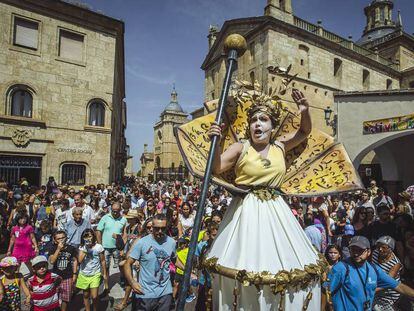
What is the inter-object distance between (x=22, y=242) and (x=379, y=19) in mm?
48246

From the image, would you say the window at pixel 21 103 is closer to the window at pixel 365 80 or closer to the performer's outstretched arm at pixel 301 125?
the performer's outstretched arm at pixel 301 125

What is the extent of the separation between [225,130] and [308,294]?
1.68 metres

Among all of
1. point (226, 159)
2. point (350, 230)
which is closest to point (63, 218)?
point (226, 159)

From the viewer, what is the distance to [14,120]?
47.3 ft

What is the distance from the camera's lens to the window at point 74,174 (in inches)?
624

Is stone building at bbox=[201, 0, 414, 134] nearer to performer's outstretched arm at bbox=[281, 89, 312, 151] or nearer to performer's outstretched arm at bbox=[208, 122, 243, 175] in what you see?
performer's outstretched arm at bbox=[281, 89, 312, 151]

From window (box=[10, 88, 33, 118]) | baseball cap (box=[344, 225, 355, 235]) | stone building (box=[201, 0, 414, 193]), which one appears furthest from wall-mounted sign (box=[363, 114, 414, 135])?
window (box=[10, 88, 33, 118])

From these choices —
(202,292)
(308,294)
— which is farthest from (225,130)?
(202,292)

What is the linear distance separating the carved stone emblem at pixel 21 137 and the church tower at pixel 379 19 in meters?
40.8

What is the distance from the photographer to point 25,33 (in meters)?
15.0

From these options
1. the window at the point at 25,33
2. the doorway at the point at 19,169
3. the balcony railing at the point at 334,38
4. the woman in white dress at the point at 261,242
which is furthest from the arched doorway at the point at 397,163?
the window at the point at 25,33

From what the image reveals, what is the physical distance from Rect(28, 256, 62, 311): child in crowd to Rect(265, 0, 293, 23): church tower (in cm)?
2154

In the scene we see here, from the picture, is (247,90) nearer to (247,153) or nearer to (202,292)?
(247,153)

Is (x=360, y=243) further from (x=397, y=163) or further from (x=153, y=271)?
(x=397, y=163)
